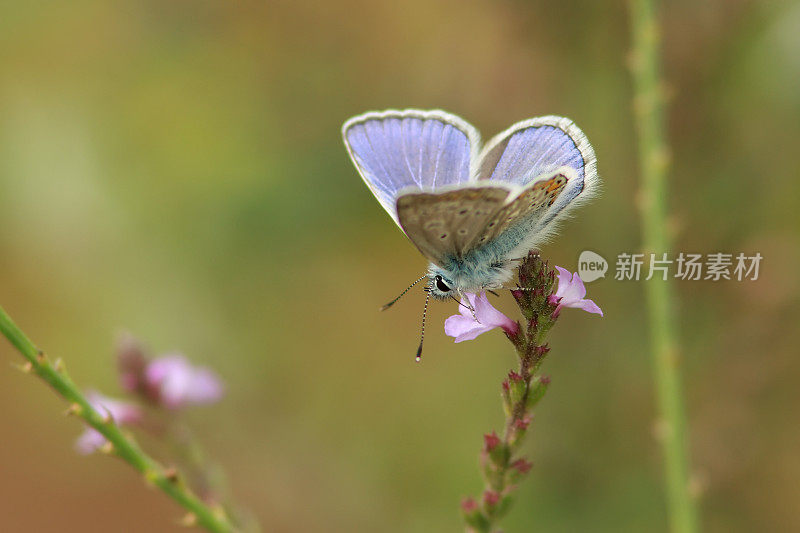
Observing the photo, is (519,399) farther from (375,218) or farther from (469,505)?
(375,218)

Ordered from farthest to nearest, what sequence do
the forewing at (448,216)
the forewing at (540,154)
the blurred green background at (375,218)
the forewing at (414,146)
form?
1. the blurred green background at (375,218)
2. the forewing at (414,146)
3. the forewing at (540,154)
4. the forewing at (448,216)

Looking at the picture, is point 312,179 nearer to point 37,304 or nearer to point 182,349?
point 182,349

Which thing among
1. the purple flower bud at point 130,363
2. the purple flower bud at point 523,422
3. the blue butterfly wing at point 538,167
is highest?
the blue butterfly wing at point 538,167

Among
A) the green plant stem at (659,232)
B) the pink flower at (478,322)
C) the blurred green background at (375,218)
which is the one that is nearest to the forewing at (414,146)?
the pink flower at (478,322)

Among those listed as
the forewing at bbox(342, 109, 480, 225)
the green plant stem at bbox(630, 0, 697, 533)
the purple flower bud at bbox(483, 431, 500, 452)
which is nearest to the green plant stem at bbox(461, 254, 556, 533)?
the purple flower bud at bbox(483, 431, 500, 452)

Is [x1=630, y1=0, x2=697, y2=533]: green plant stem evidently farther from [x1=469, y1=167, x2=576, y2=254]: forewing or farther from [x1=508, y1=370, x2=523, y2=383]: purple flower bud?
[x1=508, y1=370, x2=523, y2=383]: purple flower bud

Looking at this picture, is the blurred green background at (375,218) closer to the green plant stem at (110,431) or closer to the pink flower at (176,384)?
the pink flower at (176,384)
